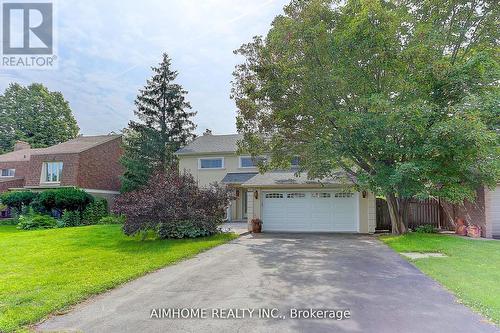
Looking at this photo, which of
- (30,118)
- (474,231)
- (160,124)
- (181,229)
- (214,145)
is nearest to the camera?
(181,229)

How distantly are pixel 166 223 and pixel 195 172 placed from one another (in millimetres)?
11684

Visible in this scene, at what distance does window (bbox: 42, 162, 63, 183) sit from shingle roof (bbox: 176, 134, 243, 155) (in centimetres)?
1010

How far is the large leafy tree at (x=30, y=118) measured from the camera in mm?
44562

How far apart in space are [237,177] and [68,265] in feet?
49.5

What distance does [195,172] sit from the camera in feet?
83.6

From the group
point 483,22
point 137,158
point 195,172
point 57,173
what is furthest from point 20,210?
point 483,22

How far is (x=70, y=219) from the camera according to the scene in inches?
898

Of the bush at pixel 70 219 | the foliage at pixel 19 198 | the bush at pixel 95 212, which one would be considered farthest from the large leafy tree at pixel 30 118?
the bush at pixel 70 219

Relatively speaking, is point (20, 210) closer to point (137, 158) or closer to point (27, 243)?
point (137, 158)

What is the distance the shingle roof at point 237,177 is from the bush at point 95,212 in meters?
10.4

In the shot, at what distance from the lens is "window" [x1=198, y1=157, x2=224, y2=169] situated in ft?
82.4

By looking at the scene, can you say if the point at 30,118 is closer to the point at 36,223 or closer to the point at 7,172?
the point at 7,172

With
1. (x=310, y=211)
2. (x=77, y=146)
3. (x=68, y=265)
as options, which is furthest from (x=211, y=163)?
(x=68, y=265)

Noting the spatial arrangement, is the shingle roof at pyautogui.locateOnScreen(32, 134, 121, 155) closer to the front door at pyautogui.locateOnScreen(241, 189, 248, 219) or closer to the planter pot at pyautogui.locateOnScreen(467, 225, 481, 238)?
→ the front door at pyautogui.locateOnScreen(241, 189, 248, 219)
